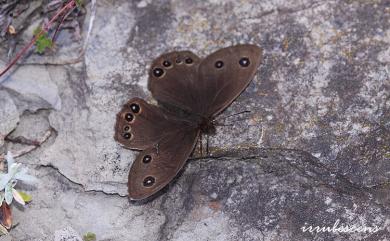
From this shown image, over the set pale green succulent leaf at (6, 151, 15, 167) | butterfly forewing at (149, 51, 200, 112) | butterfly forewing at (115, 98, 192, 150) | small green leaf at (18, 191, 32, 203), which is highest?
butterfly forewing at (149, 51, 200, 112)

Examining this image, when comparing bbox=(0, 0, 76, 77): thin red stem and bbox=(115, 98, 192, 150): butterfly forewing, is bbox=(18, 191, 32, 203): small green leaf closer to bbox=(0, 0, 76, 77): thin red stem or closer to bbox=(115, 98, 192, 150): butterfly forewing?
bbox=(115, 98, 192, 150): butterfly forewing

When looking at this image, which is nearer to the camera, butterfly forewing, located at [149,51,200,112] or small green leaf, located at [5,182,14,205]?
small green leaf, located at [5,182,14,205]

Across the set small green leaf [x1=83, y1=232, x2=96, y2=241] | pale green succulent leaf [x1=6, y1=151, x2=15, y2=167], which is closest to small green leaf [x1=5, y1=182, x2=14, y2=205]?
pale green succulent leaf [x1=6, y1=151, x2=15, y2=167]

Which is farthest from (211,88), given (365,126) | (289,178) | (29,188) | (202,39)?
(29,188)

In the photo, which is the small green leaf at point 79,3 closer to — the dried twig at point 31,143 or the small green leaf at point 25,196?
the dried twig at point 31,143

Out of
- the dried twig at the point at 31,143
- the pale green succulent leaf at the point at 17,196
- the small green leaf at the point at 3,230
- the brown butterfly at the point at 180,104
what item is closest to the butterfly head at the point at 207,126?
the brown butterfly at the point at 180,104

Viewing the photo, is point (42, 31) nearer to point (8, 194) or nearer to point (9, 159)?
point (9, 159)

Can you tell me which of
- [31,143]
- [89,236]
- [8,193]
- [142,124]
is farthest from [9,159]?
[142,124]
